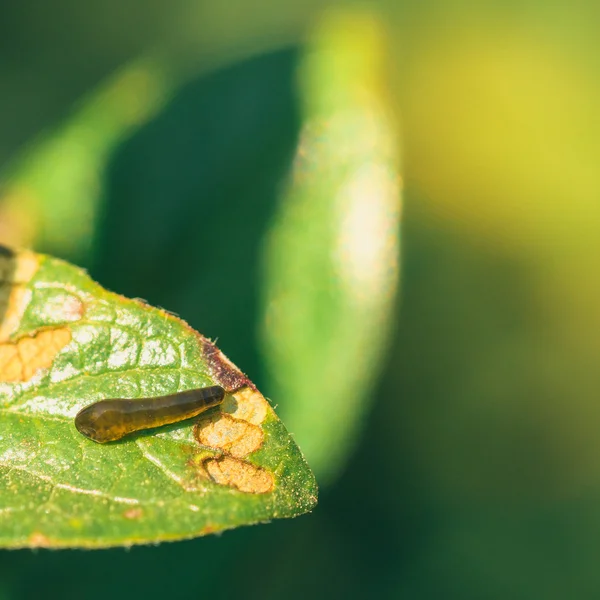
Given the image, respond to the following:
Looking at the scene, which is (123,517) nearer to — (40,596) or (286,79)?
(40,596)

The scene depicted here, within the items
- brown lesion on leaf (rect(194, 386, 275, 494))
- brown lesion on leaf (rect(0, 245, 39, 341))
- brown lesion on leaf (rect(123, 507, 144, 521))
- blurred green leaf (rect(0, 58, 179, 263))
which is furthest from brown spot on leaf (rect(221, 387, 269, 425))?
blurred green leaf (rect(0, 58, 179, 263))

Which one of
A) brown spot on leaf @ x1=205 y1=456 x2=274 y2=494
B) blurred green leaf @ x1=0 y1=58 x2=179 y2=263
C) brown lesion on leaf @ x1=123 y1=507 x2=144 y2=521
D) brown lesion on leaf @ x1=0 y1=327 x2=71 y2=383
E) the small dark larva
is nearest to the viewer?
brown lesion on leaf @ x1=123 y1=507 x2=144 y2=521

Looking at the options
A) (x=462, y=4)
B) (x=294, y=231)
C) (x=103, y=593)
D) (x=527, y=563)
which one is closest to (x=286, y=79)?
(x=294, y=231)

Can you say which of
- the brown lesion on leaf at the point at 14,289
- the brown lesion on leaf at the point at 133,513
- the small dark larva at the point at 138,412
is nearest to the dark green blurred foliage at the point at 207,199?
the brown lesion on leaf at the point at 14,289

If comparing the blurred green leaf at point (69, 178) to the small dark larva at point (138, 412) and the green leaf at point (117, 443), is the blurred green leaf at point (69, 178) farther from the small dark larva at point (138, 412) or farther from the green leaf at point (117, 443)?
the small dark larva at point (138, 412)

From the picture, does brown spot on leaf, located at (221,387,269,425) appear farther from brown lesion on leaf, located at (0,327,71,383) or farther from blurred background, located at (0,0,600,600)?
blurred background, located at (0,0,600,600)

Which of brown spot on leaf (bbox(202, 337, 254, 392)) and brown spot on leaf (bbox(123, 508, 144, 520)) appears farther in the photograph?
brown spot on leaf (bbox(202, 337, 254, 392))
